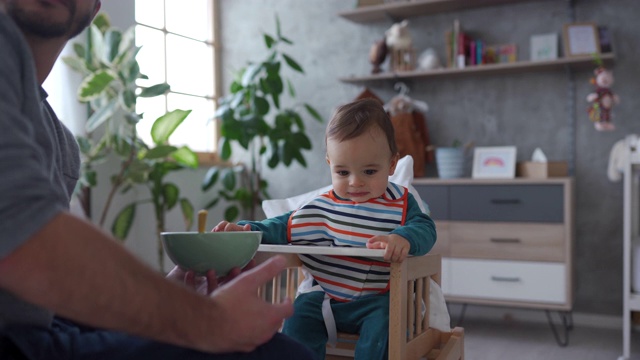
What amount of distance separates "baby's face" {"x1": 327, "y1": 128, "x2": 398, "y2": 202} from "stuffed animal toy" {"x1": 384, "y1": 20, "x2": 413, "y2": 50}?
237 cm

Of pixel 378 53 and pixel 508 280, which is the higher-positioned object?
pixel 378 53

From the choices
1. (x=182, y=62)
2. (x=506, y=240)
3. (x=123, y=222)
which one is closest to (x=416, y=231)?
(x=506, y=240)

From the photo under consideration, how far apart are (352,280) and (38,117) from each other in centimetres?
96

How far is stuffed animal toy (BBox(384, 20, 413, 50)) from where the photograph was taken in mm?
3793

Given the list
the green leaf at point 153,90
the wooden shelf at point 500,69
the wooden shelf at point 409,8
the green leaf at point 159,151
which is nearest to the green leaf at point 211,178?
the green leaf at point 159,151

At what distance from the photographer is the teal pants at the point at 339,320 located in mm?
1437

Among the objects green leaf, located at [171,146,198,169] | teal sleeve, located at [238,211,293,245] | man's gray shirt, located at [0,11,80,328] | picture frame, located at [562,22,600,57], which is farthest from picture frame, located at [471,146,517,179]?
man's gray shirt, located at [0,11,80,328]

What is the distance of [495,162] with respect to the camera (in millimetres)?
3578

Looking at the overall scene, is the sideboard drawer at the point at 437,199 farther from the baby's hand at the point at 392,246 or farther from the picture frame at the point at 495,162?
the baby's hand at the point at 392,246

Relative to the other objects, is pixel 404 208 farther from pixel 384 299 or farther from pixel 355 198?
pixel 384 299

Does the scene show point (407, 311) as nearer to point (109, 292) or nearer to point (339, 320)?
point (339, 320)

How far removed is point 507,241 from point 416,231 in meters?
2.04

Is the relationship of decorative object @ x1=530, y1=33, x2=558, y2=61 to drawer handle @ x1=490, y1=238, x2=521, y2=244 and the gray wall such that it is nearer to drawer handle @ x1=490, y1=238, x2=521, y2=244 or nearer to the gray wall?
the gray wall

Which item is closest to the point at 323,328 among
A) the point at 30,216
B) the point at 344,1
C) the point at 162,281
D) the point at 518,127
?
the point at 162,281
